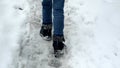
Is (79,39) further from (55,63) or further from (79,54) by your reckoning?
(55,63)

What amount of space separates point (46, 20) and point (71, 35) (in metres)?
0.62

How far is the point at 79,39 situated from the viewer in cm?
517

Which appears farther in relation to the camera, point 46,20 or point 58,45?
point 46,20

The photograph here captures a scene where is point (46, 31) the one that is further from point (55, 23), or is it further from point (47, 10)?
point (55, 23)

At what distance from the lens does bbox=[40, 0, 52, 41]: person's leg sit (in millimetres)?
4793

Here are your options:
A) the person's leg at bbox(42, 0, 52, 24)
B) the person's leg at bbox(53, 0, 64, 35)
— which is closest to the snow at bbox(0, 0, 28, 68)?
the person's leg at bbox(42, 0, 52, 24)

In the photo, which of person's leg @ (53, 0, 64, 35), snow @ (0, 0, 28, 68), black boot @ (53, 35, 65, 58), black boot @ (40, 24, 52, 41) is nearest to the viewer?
person's leg @ (53, 0, 64, 35)

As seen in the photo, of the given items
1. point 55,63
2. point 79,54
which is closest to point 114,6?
point 79,54

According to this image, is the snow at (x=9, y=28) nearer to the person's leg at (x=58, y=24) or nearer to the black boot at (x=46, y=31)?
the black boot at (x=46, y=31)

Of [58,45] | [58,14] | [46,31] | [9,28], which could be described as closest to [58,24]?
[58,14]

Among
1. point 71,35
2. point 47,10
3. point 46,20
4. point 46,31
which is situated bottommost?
point 71,35

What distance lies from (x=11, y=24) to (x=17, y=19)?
0.20m

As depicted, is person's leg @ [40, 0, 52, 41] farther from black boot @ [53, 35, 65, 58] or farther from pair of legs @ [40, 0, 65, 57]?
black boot @ [53, 35, 65, 58]

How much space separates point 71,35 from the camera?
5.27 m
